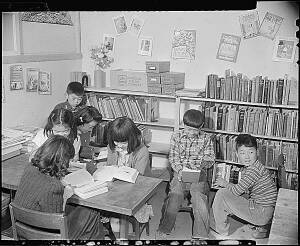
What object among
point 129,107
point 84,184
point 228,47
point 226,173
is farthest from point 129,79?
point 84,184

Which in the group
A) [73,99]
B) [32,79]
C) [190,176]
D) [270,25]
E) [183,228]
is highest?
[270,25]

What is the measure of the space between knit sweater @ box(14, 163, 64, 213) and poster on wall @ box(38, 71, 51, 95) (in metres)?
1.23

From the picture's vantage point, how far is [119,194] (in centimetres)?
149

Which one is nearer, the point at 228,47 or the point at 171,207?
the point at 171,207

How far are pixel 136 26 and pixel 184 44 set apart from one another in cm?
38

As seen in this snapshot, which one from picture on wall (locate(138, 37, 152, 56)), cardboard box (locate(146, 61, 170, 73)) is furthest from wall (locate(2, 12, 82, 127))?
cardboard box (locate(146, 61, 170, 73))

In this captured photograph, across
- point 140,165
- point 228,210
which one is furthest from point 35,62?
point 228,210

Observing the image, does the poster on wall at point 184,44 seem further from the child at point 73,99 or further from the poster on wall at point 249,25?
the child at point 73,99

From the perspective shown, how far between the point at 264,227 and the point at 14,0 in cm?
146

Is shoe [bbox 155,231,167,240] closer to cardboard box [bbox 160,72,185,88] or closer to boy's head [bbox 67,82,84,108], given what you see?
boy's head [bbox 67,82,84,108]

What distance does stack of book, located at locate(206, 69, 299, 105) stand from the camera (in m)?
2.42

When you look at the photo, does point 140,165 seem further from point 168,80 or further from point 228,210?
point 168,80

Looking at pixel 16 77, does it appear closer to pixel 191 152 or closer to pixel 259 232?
pixel 191 152

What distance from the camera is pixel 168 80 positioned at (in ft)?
8.75
